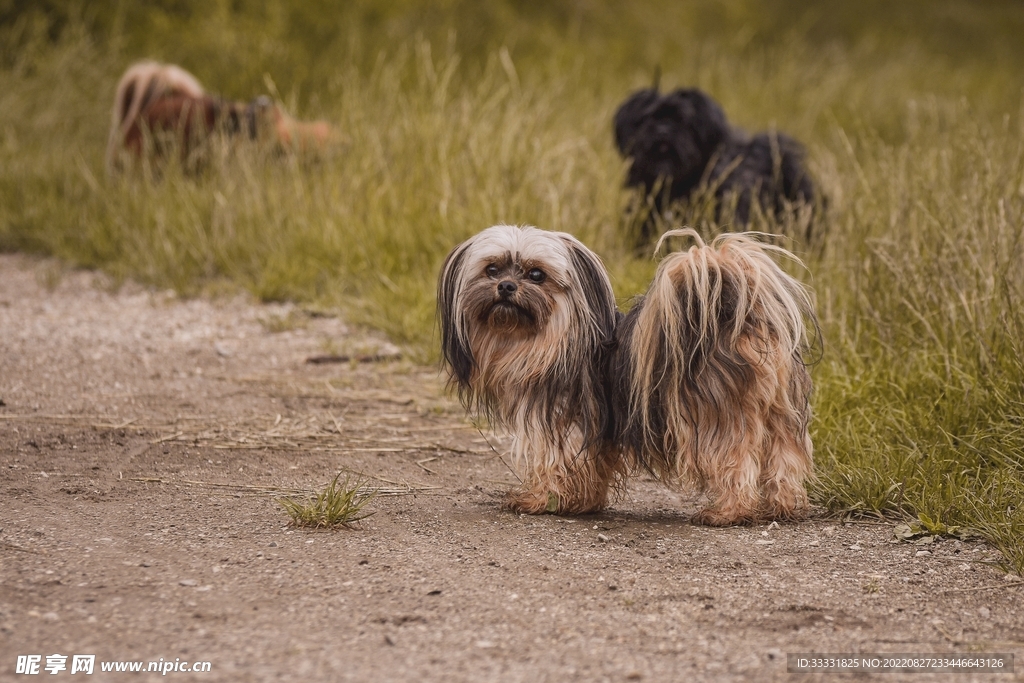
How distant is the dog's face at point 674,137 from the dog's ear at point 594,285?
11.2 feet

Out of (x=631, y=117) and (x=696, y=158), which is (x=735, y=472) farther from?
(x=631, y=117)

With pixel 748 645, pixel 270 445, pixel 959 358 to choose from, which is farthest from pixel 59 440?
pixel 959 358

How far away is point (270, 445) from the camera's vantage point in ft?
16.0

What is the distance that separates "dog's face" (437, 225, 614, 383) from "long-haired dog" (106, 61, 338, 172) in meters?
5.09

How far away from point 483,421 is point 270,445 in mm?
1153

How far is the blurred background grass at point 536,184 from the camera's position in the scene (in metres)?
4.77

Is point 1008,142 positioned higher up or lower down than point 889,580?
higher up

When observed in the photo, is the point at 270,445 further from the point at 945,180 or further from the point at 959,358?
the point at 945,180

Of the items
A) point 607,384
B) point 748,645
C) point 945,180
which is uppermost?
point 945,180

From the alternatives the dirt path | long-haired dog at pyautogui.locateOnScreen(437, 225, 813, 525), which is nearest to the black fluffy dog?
the dirt path

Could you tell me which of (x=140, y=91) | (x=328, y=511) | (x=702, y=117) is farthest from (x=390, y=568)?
(x=140, y=91)

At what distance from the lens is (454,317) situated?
13.2 feet

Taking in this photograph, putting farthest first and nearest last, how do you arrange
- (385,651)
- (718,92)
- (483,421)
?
(718,92) < (483,421) < (385,651)

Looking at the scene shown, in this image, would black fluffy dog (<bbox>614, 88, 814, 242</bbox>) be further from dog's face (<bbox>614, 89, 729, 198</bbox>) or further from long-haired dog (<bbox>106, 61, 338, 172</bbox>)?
long-haired dog (<bbox>106, 61, 338, 172</bbox>)
